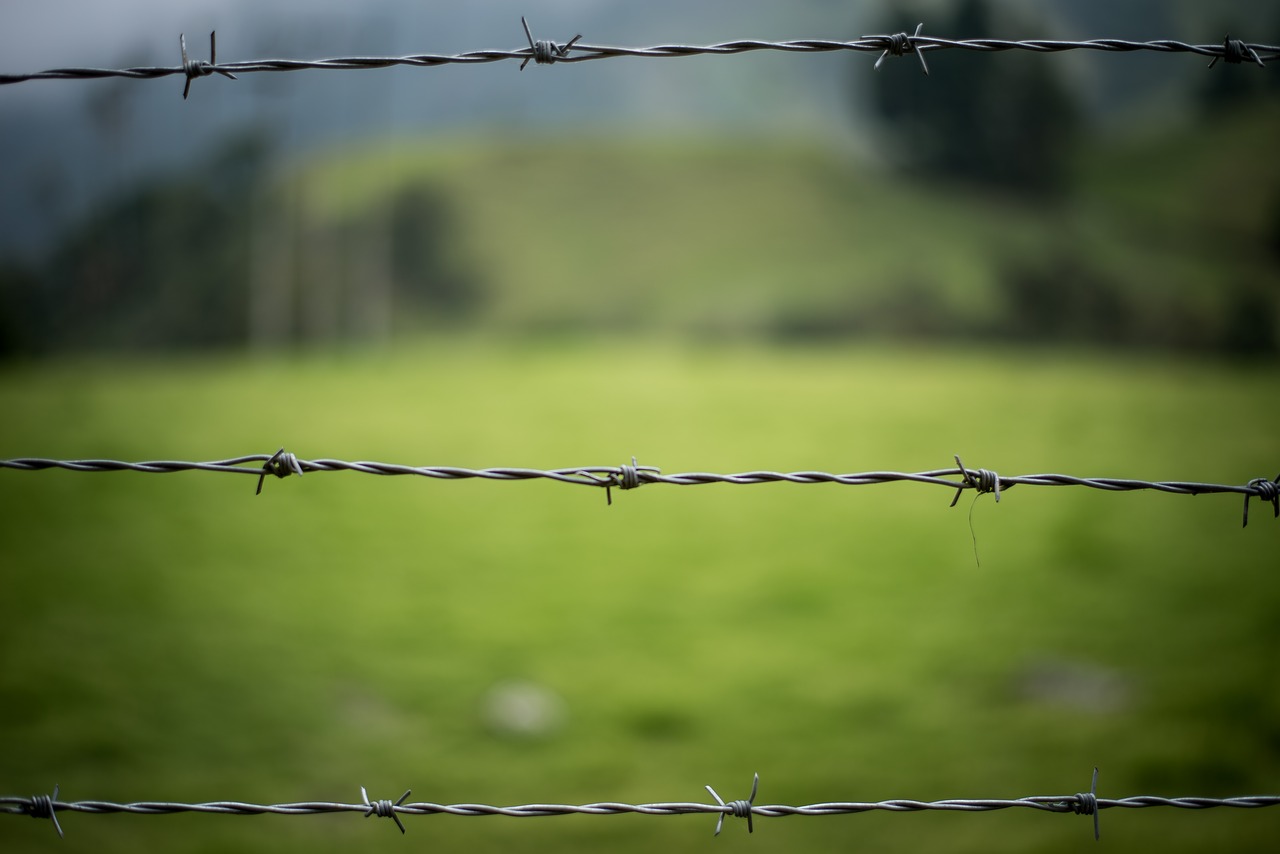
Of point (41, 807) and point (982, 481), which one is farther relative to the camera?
point (982, 481)

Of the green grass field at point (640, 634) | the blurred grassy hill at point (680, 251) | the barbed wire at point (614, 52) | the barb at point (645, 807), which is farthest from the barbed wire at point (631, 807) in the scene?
the blurred grassy hill at point (680, 251)

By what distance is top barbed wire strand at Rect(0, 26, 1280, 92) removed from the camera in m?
1.67

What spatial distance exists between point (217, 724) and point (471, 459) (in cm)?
829

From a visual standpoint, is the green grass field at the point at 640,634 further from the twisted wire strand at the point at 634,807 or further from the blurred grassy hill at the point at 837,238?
the blurred grassy hill at the point at 837,238

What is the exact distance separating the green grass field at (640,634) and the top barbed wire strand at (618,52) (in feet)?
13.2

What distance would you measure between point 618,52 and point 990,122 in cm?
3455

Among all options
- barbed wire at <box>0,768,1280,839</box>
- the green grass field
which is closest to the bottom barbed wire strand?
barbed wire at <box>0,768,1280,839</box>

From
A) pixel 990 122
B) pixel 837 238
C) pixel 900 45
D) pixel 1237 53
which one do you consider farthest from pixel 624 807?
pixel 990 122

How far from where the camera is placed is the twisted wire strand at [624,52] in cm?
167

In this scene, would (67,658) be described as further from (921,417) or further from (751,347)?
(751,347)

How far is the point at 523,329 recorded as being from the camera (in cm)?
3209

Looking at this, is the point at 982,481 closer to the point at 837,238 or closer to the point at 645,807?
the point at 645,807

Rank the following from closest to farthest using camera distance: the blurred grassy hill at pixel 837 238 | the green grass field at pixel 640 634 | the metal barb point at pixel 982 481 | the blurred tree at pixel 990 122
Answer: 1. the metal barb point at pixel 982 481
2. the green grass field at pixel 640 634
3. the blurred grassy hill at pixel 837 238
4. the blurred tree at pixel 990 122

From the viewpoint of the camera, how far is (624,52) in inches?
64.7
